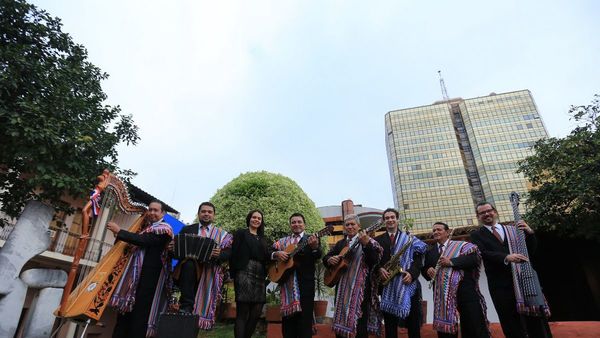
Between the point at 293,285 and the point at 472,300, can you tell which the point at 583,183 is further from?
the point at 293,285

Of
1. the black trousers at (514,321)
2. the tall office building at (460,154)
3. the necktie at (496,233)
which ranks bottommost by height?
the black trousers at (514,321)

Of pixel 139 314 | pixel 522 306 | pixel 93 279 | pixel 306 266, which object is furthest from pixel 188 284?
pixel 522 306

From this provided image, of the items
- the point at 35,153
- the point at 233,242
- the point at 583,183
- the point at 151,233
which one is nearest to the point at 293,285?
the point at 233,242

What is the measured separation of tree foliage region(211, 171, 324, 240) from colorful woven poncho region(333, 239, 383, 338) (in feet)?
23.6

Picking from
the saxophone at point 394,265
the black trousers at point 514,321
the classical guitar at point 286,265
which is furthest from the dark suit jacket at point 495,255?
the classical guitar at point 286,265

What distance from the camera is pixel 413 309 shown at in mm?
4512

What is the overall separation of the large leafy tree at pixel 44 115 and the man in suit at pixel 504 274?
22.9 ft

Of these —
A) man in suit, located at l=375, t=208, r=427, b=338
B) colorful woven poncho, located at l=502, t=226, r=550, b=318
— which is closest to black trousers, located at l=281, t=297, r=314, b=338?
man in suit, located at l=375, t=208, r=427, b=338

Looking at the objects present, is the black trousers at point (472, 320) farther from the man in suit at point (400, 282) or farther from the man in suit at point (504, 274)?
the man in suit at point (400, 282)

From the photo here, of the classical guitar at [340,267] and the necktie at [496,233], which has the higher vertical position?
the necktie at [496,233]

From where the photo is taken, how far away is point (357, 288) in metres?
4.46

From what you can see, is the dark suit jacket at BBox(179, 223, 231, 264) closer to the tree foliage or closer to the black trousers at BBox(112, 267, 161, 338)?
the black trousers at BBox(112, 267, 161, 338)

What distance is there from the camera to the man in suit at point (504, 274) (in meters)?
3.75

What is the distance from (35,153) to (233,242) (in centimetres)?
436
